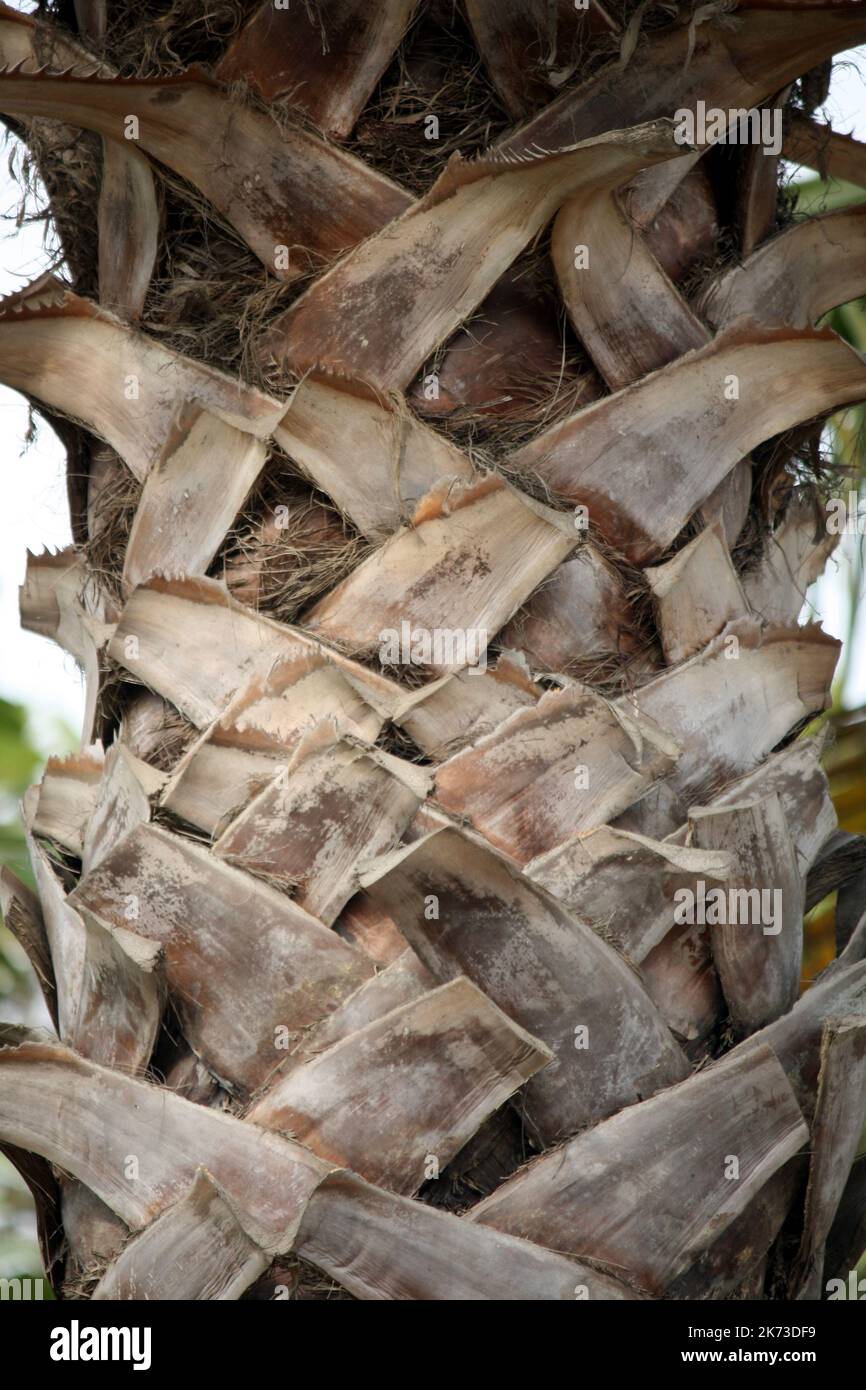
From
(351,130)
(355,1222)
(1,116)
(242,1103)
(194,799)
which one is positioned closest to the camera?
(355,1222)

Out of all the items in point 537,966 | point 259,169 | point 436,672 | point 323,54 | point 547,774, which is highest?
point 323,54

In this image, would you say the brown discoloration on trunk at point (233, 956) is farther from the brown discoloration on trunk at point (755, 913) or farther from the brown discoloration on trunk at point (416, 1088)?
the brown discoloration on trunk at point (755, 913)

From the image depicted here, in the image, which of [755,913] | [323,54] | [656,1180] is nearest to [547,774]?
[755,913]

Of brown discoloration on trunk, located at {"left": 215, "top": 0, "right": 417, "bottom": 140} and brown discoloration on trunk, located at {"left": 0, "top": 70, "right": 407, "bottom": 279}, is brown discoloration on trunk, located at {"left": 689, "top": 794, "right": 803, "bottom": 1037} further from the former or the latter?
brown discoloration on trunk, located at {"left": 215, "top": 0, "right": 417, "bottom": 140}

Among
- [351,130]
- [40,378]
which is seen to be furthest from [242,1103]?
[351,130]

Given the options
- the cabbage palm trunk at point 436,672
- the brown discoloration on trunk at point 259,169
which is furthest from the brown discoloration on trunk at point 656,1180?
the brown discoloration on trunk at point 259,169

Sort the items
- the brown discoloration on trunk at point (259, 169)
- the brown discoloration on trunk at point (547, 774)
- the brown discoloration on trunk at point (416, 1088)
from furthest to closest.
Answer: the brown discoloration on trunk at point (259, 169)
the brown discoloration on trunk at point (547, 774)
the brown discoloration on trunk at point (416, 1088)

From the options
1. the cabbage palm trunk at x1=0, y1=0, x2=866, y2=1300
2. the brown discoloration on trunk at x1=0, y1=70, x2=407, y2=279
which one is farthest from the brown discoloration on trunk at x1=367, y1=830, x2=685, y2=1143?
the brown discoloration on trunk at x1=0, y1=70, x2=407, y2=279

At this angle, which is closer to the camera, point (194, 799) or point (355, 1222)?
point (355, 1222)

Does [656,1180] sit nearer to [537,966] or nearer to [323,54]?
[537,966]

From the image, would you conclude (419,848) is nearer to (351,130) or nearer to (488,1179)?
(488,1179)

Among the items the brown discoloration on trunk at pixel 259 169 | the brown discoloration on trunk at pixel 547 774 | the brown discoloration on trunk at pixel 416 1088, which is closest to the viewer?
the brown discoloration on trunk at pixel 416 1088
